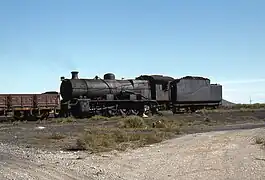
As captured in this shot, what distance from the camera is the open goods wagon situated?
36219mm

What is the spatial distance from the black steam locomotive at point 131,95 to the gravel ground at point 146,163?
21.3 meters

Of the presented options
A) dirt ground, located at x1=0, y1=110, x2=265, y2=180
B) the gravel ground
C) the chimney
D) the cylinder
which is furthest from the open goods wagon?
the gravel ground

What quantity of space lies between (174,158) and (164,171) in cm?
269

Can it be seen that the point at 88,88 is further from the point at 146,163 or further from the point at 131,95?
the point at 146,163

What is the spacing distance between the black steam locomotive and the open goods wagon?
166 cm

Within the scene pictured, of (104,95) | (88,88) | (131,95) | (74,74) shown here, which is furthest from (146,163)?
(131,95)

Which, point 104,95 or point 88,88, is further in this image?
point 104,95

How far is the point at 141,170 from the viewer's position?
1326 centimetres

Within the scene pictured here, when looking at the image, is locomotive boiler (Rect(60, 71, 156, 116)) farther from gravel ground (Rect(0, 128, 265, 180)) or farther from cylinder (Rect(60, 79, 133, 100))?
gravel ground (Rect(0, 128, 265, 180))

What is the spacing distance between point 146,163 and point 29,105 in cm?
2460

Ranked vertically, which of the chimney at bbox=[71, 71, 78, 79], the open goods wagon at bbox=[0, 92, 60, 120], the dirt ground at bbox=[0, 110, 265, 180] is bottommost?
the dirt ground at bbox=[0, 110, 265, 180]

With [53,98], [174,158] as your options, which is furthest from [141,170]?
[53,98]

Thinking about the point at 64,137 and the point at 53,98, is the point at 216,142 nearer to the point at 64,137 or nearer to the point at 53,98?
the point at 64,137

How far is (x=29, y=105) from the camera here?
37.5 meters
